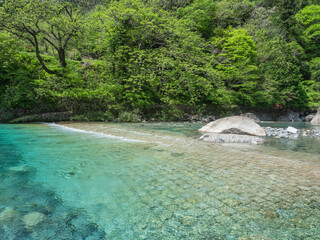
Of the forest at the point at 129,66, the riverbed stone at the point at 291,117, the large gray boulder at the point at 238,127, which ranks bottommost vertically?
the large gray boulder at the point at 238,127

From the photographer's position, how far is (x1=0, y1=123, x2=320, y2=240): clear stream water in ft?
6.63

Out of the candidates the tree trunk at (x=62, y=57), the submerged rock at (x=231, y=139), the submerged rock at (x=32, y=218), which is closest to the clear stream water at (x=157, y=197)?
the submerged rock at (x=32, y=218)

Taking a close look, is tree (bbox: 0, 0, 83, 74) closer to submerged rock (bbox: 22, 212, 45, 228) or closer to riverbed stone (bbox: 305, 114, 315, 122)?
submerged rock (bbox: 22, 212, 45, 228)

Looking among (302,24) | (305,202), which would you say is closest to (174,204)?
(305,202)

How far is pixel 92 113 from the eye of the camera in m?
16.0

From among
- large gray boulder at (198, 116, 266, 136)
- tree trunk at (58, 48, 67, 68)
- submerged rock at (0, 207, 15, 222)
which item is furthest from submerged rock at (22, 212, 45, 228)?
tree trunk at (58, 48, 67, 68)

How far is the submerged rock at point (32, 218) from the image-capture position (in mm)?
2076

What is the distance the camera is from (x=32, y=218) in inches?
85.7

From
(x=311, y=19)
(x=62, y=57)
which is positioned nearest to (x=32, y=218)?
(x=62, y=57)

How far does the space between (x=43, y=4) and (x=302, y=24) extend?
42034 mm

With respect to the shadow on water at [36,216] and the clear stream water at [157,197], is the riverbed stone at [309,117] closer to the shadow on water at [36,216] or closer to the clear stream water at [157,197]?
the clear stream water at [157,197]

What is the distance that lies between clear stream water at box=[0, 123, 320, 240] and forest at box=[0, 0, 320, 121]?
11.7 meters

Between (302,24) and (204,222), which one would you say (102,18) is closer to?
(204,222)

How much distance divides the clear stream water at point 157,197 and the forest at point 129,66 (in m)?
11.7
